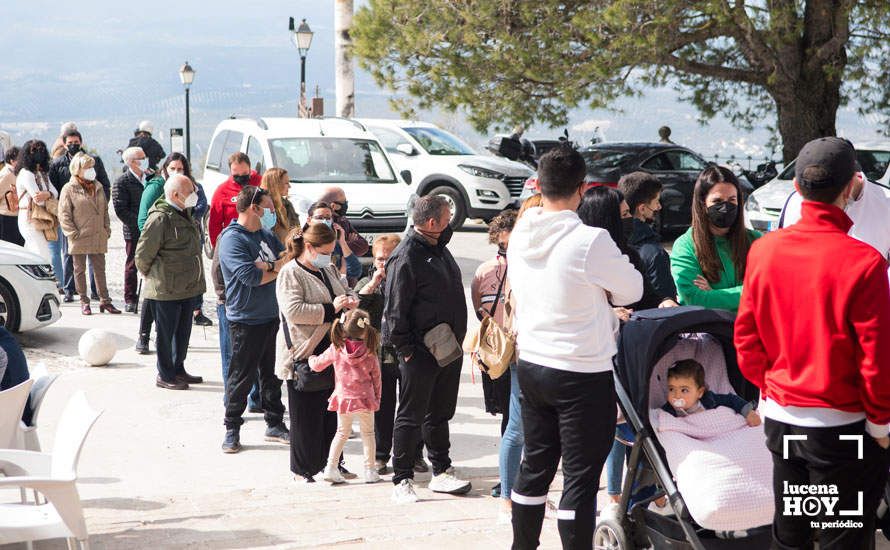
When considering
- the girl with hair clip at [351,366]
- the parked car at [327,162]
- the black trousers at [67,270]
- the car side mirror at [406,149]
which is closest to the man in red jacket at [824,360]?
the girl with hair clip at [351,366]

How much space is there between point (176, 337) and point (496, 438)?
9.61 ft

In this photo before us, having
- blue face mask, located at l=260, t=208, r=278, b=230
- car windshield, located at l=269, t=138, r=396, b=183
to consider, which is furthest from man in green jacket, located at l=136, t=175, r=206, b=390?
car windshield, located at l=269, t=138, r=396, b=183

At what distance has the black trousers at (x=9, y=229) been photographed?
13227mm

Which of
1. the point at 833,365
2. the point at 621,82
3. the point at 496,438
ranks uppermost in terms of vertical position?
the point at 621,82

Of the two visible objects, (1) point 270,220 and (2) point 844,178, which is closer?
(2) point 844,178

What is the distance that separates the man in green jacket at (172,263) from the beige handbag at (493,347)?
3.82 meters

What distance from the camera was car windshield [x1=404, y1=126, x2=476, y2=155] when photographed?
797 inches

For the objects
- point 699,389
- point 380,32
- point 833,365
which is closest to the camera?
point 833,365

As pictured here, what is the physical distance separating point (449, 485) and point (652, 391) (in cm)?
197

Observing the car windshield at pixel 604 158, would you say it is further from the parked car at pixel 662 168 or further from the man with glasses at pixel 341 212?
the man with glasses at pixel 341 212

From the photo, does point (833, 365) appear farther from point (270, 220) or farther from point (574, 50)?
point (574, 50)

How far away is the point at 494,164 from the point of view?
64.6 ft

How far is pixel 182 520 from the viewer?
6.02 meters

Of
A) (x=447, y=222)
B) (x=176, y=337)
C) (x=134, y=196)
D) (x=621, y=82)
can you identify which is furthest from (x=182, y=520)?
(x=621, y=82)
